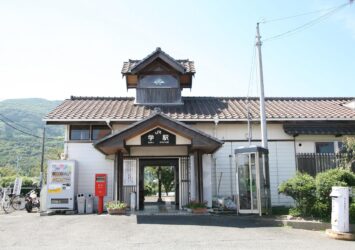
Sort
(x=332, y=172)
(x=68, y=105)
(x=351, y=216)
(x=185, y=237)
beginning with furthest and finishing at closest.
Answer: (x=68, y=105)
(x=332, y=172)
(x=351, y=216)
(x=185, y=237)

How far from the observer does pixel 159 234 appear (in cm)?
886

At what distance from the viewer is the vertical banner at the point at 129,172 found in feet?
48.5

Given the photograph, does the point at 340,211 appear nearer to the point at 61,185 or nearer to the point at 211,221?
the point at 211,221

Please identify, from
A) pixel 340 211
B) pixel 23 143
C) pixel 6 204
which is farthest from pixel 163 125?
pixel 23 143

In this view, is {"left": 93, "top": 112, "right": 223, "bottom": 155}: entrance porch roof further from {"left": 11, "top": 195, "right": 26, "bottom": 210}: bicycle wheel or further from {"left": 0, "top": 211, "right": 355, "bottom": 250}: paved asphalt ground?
{"left": 11, "top": 195, "right": 26, "bottom": 210}: bicycle wheel

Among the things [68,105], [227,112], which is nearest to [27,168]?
[68,105]

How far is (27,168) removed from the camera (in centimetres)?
6588

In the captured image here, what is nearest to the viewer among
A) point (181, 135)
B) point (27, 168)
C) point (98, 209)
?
point (181, 135)

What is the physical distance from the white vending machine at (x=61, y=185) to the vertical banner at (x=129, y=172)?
78.5 inches

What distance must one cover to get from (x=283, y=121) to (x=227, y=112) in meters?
2.40

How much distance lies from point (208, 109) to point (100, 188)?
6011mm

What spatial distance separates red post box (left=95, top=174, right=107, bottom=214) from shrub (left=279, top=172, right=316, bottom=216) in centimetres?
675

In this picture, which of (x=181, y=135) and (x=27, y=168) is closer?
(x=181, y=135)

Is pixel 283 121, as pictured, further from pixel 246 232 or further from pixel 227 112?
pixel 246 232
